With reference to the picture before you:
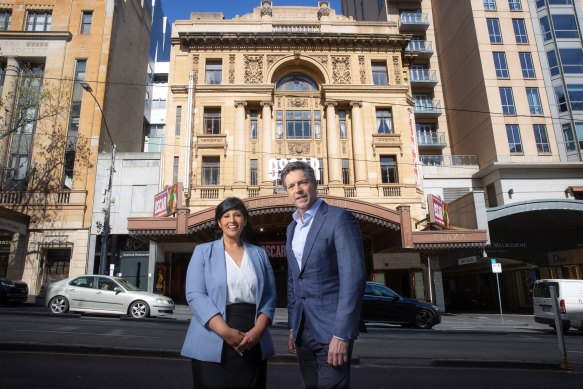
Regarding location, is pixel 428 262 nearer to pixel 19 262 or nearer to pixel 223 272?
pixel 223 272

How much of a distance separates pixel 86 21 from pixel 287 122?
1727 centimetres

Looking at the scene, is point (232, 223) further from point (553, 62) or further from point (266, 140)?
point (553, 62)

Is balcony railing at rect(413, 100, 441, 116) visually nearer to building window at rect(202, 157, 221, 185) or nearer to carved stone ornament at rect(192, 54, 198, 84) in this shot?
building window at rect(202, 157, 221, 185)

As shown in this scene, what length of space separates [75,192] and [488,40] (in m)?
34.6

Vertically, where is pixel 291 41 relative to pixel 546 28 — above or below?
below

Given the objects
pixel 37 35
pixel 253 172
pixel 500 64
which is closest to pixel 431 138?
pixel 500 64

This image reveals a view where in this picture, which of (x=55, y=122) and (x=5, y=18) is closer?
(x=55, y=122)

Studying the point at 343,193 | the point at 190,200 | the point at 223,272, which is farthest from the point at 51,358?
the point at 343,193

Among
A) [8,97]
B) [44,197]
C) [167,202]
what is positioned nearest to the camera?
[167,202]

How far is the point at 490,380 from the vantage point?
5.48 meters

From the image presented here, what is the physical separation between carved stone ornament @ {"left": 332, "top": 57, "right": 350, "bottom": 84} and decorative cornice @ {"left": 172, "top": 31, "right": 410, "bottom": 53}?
83 centimetres

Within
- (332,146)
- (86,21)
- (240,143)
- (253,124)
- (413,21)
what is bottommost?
(332,146)

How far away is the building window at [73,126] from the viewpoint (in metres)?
24.0

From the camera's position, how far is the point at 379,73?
26906mm
